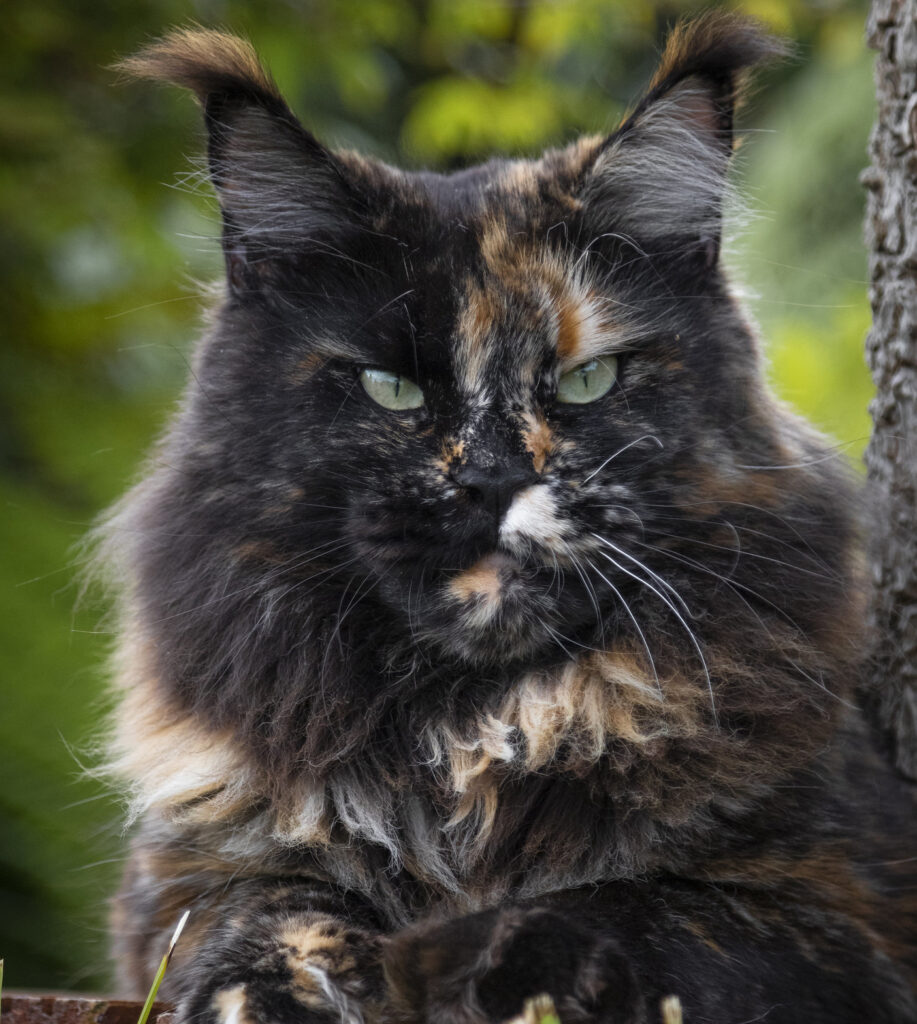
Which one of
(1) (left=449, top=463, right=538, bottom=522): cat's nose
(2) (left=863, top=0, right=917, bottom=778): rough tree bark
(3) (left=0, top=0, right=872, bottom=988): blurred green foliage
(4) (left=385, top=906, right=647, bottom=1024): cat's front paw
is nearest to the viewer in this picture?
(4) (left=385, top=906, right=647, bottom=1024): cat's front paw

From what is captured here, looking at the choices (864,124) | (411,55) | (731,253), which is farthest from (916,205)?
(411,55)

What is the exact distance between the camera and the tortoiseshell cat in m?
1.32

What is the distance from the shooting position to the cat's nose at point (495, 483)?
1285mm

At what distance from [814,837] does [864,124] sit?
3.08m

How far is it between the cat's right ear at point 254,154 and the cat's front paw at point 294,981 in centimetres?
83

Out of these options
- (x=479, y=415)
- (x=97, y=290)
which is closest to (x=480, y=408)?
(x=479, y=415)

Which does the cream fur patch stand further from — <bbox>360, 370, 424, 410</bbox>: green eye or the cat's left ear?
the cat's left ear

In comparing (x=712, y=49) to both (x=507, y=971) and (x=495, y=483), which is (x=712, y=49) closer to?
(x=495, y=483)

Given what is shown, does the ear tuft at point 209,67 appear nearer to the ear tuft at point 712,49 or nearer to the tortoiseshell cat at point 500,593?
the tortoiseshell cat at point 500,593

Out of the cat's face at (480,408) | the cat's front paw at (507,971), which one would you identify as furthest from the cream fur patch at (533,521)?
the cat's front paw at (507,971)

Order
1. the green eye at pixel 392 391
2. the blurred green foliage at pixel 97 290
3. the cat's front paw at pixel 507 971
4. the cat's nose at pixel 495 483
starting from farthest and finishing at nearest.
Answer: the blurred green foliage at pixel 97 290 < the green eye at pixel 392 391 < the cat's nose at pixel 495 483 < the cat's front paw at pixel 507 971

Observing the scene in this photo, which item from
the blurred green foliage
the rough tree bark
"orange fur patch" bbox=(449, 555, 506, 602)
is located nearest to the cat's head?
"orange fur patch" bbox=(449, 555, 506, 602)

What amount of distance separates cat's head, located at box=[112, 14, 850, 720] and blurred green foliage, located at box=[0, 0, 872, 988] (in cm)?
62

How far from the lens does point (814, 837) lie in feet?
4.48
